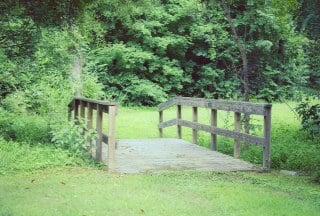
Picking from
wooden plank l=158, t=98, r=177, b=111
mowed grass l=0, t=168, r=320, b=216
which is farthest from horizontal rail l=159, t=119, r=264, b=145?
mowed grass l=0, t=168, r=320, b=216

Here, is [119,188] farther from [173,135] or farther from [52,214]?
[173,135]

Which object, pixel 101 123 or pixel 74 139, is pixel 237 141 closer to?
pixel 101 123

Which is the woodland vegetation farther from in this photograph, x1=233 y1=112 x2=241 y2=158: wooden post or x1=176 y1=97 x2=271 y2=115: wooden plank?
x1=176 y1=97 x2=271 y2=115: wooden plank

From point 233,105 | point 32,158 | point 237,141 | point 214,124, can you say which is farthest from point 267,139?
point 32,158

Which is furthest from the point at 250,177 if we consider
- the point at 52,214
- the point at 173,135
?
the point at 173,135

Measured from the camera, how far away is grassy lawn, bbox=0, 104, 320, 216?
7195 millimetres

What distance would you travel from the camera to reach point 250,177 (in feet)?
32.4

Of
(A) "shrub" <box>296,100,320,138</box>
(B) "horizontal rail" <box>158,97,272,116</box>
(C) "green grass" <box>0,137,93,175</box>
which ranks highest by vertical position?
(B) "horizontal rail" <box>158,97,272,116</box>

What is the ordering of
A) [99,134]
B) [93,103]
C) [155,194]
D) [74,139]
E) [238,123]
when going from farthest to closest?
[238,123] → [93,103] → [74,139] → [99,134] → [155,194]

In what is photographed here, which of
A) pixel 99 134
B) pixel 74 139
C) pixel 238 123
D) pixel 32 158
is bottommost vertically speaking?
pixel 32 158

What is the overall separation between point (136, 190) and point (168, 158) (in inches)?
140

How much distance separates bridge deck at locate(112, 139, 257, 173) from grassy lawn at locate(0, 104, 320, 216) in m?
0.58

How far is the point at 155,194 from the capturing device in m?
8.12

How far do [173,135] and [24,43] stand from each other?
6725 millimetres
